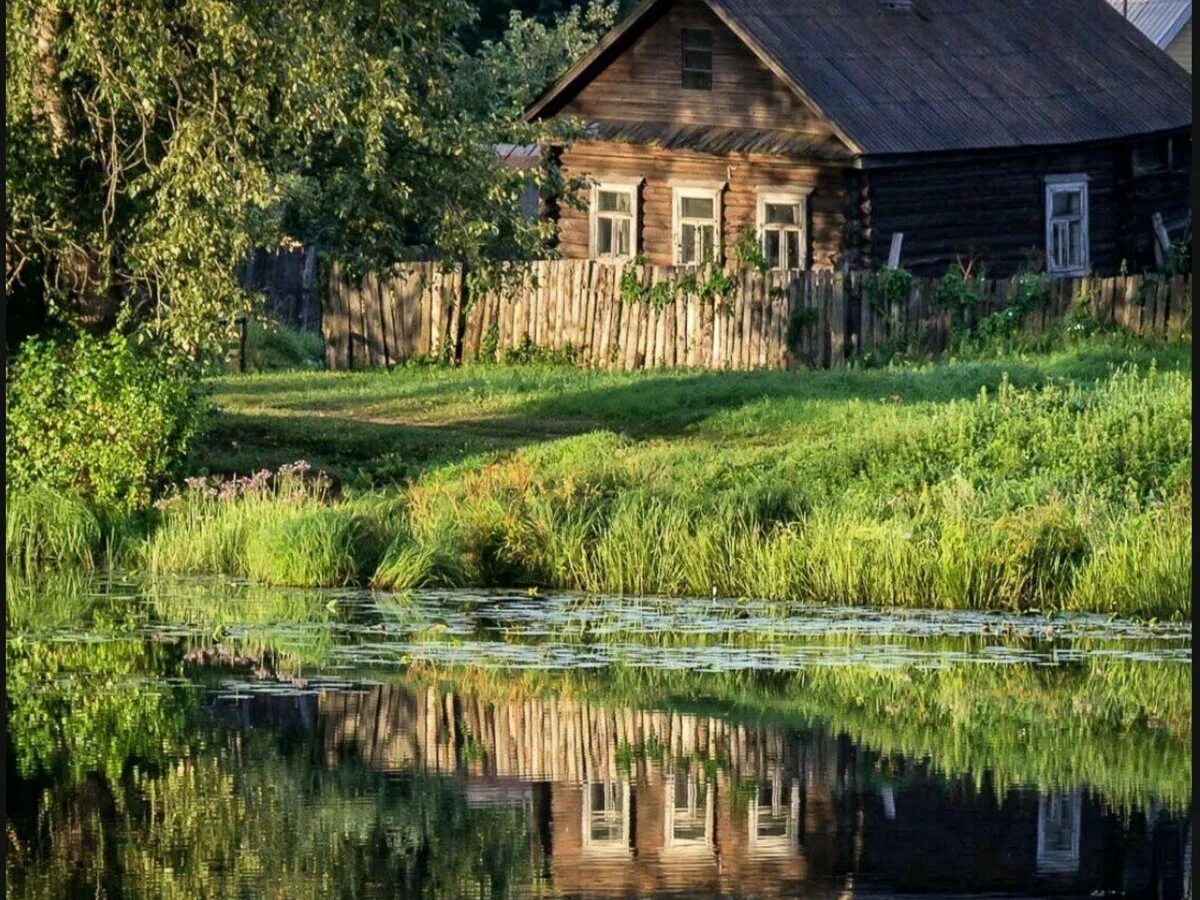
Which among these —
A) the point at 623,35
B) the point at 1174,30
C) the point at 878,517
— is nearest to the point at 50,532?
the point at 878,517

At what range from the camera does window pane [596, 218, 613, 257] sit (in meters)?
37.5

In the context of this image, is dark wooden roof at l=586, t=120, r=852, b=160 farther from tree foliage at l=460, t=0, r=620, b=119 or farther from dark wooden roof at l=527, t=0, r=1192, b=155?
tree foliage at l=460, t=0, r=620, b=119

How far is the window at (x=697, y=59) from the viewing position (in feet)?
118

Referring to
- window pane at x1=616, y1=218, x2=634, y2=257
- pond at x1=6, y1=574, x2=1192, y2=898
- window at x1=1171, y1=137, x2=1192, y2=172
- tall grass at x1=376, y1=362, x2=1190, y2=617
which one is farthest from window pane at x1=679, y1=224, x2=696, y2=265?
pond at x1=6, y1=574, x2=1192, y2=898

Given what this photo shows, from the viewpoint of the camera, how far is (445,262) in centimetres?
2384

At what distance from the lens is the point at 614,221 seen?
37344 millimetres

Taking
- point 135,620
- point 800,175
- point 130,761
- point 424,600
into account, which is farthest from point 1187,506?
point 800,175

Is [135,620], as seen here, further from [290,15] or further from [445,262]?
[445,262]

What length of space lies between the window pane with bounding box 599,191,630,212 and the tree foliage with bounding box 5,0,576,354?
14.2 metres

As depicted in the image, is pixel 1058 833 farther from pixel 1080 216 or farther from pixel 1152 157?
pixel 1152 157

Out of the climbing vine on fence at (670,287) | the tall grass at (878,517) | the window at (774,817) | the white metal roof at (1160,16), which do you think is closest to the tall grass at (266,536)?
the tall grass at (878,517)

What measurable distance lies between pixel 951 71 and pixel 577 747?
24303 millimetres

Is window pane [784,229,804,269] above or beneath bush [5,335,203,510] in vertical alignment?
above

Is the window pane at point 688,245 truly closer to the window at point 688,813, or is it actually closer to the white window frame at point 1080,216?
the white window frame at point 1080,216
